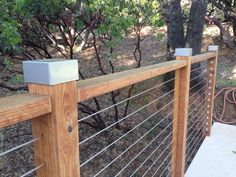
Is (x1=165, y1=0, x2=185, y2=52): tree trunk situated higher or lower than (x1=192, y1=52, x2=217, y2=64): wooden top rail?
higher

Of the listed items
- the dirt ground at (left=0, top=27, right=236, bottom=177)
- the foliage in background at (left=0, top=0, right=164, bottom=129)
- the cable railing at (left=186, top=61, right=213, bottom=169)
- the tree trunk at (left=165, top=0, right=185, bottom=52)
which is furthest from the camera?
the tree trunk at (left=165, top=0, right=185, bottom=52)

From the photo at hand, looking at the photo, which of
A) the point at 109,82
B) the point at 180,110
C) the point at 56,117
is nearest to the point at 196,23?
the point at 180,110

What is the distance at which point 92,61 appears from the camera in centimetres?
647

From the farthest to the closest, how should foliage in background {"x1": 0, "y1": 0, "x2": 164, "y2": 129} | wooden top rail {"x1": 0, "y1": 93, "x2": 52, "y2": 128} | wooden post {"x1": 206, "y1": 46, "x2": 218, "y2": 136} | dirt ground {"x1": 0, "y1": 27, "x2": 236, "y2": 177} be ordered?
dirt ground {"x1": 0, "y1": 27, "x2": 236, "y2": 177} → wooden post {"x1": 206, "y1": 46, "x2": 218, "y2": 136} → foliage in background {"x1": 0, "y1": 0, "x2": 164, "y2": 129} → wooden top rail {"x1": 0, "y1": 93, "x2": 52, "y2": 128}

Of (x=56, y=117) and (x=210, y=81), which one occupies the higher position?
(x=56, y=117)

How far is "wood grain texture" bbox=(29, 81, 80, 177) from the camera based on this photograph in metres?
0.83

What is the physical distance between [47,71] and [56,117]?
5.4 inches

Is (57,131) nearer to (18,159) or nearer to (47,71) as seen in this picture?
(47,71)

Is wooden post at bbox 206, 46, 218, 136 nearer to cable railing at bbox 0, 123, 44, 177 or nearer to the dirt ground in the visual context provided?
the dirt ground

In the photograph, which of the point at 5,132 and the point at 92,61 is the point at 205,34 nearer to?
the point at 92,61

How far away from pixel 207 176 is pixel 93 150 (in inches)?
61.4

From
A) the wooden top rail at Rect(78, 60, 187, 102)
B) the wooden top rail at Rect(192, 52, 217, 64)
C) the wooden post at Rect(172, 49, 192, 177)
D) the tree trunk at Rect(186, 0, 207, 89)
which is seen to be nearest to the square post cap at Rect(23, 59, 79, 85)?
the wooden top rail at Rect(78, 60, 187, 102)

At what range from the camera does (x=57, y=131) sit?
2.77ft

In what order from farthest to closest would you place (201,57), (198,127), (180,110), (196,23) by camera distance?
(196,23), (198,127), (201,57), (180,110)
